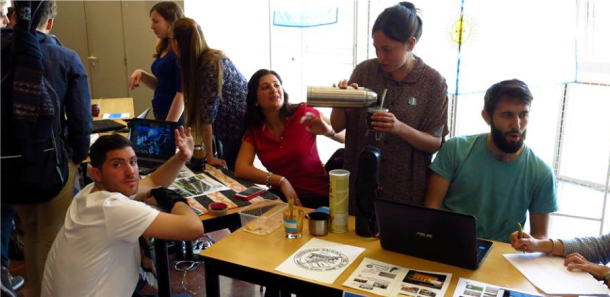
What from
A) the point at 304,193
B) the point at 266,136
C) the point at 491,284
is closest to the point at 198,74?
the point at 266,136

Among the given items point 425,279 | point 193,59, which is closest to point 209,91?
point 193,59

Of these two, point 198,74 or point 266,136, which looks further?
point 198,74

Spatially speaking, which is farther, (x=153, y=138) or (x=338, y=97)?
(x=153, y=138)

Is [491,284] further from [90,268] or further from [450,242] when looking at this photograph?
[90,268]

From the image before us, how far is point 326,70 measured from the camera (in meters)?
5.39

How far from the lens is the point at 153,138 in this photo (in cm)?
251

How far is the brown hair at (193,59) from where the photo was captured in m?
2.71

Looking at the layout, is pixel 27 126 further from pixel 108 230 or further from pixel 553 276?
pixel 553 276

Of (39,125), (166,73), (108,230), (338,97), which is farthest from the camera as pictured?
(166,73)

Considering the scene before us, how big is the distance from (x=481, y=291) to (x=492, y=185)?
55cm

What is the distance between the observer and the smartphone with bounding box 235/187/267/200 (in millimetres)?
2014

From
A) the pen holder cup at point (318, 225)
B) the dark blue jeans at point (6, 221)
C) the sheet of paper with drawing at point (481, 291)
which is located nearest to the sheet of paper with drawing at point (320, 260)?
the pen holder cup at point (318, 225)

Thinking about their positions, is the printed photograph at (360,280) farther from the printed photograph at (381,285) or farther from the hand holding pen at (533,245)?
the hand holding pen at (533,245)

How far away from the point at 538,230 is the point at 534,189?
15 cm
